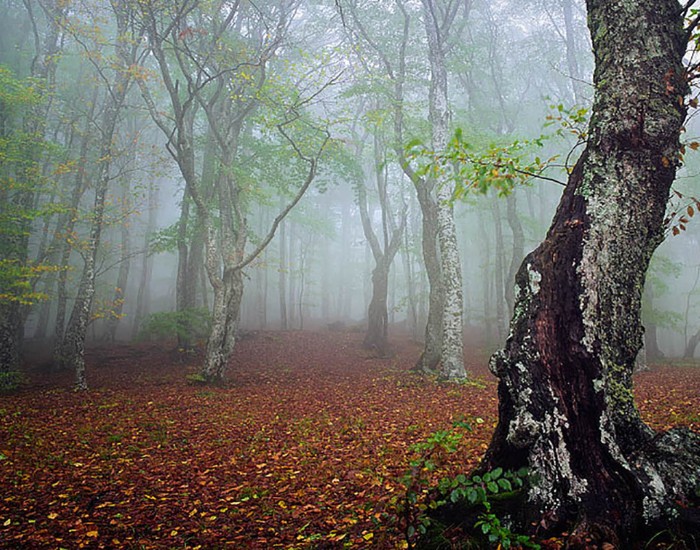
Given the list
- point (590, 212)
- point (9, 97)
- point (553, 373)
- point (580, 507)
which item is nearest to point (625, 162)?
point (590, 212)

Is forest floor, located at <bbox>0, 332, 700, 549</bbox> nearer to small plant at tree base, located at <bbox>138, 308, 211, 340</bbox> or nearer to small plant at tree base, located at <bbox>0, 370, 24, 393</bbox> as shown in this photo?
small plant at tree base, located at <bbox>0, 370, 24, 393</bbox>

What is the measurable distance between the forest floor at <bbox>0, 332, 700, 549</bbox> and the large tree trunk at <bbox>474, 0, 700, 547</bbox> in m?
0.90

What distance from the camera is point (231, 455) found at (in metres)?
5.70

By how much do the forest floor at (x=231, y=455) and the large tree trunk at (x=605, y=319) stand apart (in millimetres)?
900

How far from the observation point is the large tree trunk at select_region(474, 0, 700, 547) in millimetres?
2549

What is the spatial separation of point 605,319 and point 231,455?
5.02 metres

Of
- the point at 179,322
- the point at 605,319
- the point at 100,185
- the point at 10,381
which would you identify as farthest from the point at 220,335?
the point at 605,319

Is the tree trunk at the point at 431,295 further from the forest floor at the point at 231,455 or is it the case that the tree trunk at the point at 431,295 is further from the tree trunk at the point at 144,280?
the tree trunk at the point at 144,280

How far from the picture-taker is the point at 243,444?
618 centimetres

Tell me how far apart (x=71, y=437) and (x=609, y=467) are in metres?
7.53

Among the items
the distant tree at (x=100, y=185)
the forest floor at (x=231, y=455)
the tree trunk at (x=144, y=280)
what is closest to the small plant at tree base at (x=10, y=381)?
the forest floor at (x=231, y=455)

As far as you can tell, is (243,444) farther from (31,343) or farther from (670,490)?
(31,343)

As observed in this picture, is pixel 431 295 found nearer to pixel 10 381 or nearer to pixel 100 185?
pixel 100 185

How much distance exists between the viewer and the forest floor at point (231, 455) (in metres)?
3.61
